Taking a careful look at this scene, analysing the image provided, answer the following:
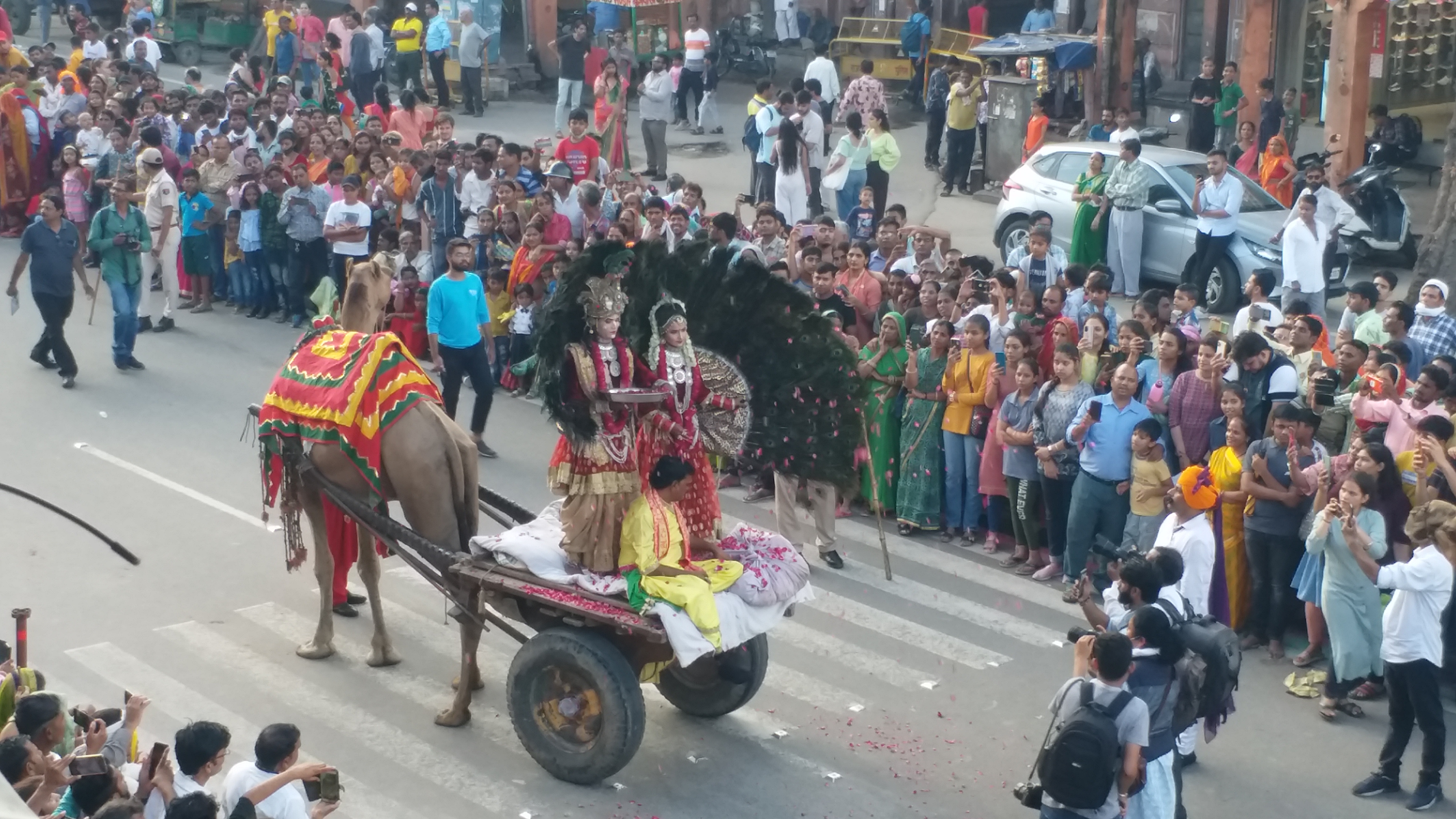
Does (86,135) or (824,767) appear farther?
(86,135)

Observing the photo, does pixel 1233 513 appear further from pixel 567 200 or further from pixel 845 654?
pixel 567 200

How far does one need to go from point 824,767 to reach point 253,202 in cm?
1043

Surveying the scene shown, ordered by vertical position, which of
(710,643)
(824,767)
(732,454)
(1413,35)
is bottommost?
(824,767)

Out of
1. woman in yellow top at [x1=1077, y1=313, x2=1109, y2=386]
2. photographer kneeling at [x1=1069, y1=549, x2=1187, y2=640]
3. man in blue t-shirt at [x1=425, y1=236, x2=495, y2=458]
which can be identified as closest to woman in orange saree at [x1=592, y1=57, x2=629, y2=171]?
man in blue t-shirt at [x1=425, y1=236, x2=495, y2=458]

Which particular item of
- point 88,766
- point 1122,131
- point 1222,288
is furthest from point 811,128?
point 88,766

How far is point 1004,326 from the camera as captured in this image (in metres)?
12.5

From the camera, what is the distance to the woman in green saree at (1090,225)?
17.6 metres

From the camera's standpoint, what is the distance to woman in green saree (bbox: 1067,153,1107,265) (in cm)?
1756

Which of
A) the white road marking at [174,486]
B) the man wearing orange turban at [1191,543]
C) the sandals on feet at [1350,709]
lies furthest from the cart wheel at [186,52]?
the sandals on feet at [1350,709]

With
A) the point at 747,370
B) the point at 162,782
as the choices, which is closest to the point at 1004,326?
the point at 747,370

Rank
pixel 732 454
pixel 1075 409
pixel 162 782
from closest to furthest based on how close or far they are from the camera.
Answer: pixel 162 782 < pixel 732 454 < pixel 1075 409

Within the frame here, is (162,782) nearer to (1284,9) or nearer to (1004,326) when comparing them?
(1004,326)

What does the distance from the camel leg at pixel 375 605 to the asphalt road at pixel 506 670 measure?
0.10 meters

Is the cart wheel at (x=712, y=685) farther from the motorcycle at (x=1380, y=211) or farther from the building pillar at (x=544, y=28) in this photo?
the building pillar at (x=544, y=28)
